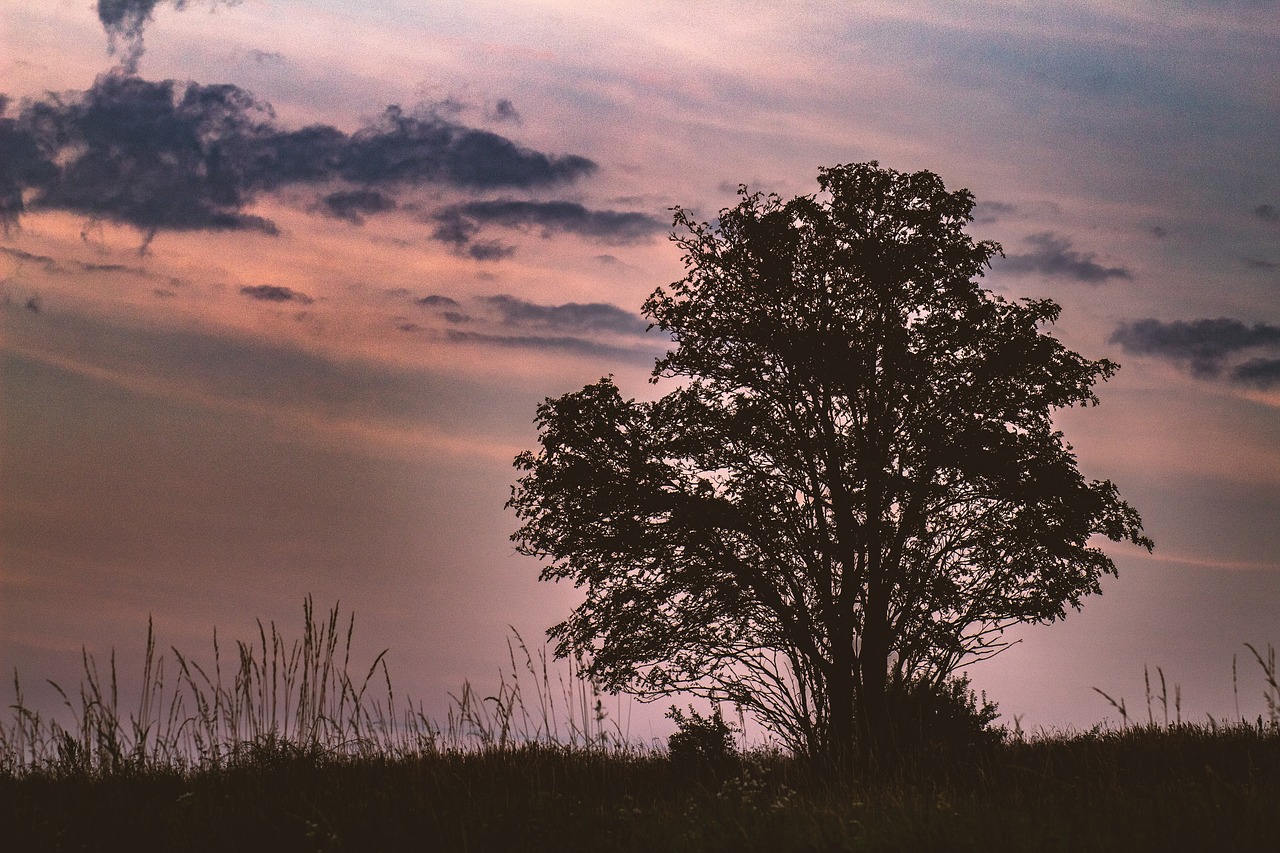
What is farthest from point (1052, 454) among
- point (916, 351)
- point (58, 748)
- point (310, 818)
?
point (58, 748)

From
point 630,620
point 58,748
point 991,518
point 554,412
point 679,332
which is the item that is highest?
point 679,332

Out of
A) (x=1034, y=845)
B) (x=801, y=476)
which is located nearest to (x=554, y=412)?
(x=801, y=476)

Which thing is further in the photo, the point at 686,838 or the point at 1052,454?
the point at 1052,454

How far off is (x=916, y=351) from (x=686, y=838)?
1346cm

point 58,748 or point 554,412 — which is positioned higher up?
point 554,412

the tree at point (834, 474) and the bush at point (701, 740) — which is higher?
the tree at point (834, 474)

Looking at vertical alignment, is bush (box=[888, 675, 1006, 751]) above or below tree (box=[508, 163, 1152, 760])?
below

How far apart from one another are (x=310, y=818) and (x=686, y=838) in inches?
135

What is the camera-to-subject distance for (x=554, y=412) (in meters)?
20.7

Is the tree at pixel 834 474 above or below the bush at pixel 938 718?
Answer: above

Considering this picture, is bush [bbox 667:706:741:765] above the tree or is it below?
below

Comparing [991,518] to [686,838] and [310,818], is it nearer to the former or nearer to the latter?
[686,838]

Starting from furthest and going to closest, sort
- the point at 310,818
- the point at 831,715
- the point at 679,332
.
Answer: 1. the point at 679,332
2. the point at 831,715
3. the point at 310,818

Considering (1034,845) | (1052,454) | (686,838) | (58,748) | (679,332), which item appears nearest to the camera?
(1034,845)
